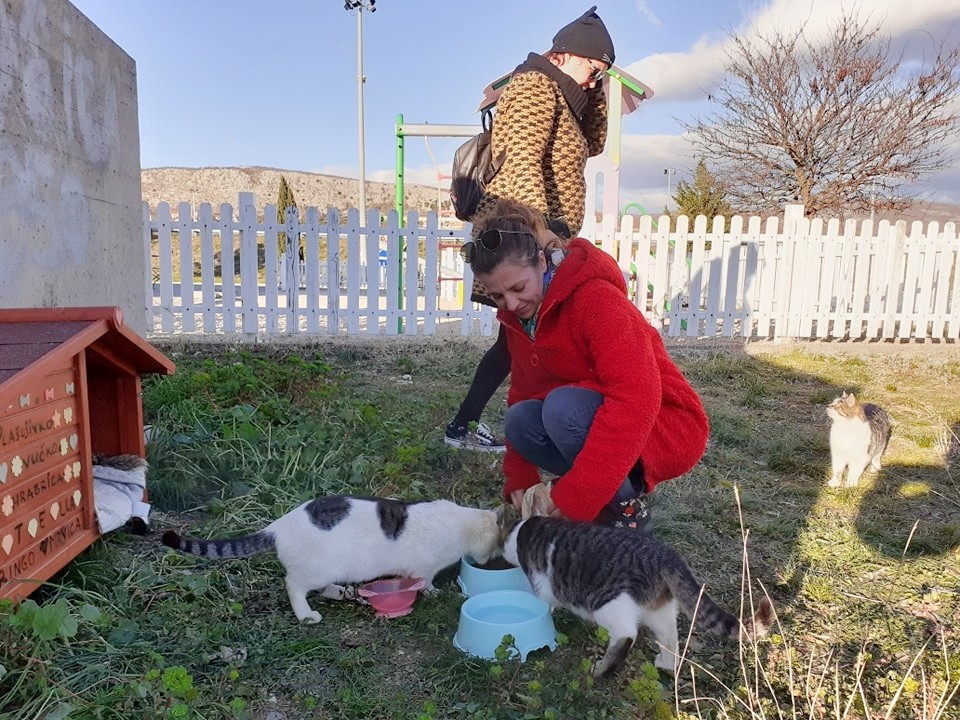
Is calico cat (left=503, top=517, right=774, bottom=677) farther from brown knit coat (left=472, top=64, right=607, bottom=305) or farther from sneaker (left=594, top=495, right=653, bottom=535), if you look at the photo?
Answer: brown knit coat (left=472, top=64, right=607, bottom=305)

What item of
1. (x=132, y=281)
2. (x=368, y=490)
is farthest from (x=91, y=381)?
(x=132, y=281)

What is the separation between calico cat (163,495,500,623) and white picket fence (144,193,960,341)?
243 inches

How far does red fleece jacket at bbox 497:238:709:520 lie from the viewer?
7.52 feet

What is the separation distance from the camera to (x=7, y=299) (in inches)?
140

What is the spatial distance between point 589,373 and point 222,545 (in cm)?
153

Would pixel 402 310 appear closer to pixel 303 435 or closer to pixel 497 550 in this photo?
pixel 303 435

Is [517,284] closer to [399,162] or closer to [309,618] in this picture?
[309,618]

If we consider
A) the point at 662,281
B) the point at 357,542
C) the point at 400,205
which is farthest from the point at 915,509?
the point at 400,205

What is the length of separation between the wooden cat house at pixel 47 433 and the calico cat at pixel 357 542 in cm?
38

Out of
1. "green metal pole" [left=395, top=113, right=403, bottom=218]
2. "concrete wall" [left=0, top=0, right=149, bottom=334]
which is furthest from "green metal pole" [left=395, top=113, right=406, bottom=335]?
"concrete wall" [left=0, top=0, right=149, bottom=334]

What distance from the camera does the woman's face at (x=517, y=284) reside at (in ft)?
7.94

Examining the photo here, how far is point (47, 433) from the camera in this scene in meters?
2.40

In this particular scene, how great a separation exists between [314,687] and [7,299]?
2.77 meters

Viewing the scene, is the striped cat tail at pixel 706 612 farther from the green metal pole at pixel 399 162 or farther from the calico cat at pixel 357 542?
the green metal pole at pixel 399 162
